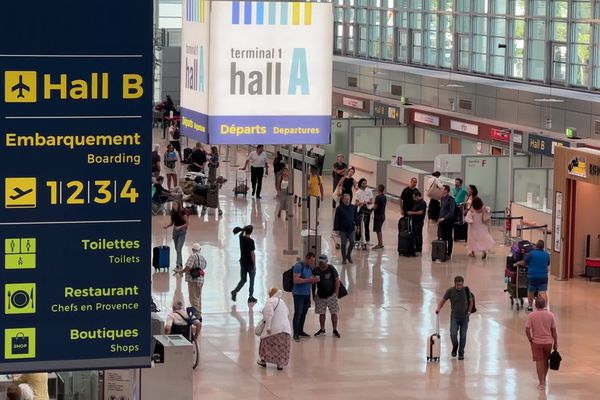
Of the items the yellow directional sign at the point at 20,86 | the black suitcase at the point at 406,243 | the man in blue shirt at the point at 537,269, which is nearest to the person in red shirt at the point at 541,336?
the man in blue shirt at the point at 537,269

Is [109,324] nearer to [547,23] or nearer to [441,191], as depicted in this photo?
[441,191]

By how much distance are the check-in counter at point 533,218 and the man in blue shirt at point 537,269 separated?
6.26 meters

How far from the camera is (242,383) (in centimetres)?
1884

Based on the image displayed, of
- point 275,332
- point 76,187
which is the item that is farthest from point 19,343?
point 275,332

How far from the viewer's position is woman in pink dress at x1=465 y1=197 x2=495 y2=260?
28.9 metres

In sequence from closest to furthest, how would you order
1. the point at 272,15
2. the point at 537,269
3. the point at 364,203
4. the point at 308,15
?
the point at 537,269, the point at 272,15, the point at 308,15, the point at 364,203

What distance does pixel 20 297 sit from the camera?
9203 mm

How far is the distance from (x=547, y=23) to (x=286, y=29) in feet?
58.3

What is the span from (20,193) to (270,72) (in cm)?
1520

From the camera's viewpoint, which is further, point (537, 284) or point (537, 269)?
point (537, 284)

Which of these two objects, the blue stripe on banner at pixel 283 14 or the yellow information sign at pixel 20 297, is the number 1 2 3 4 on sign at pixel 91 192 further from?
the blue stripe on banner at pixel 283 14

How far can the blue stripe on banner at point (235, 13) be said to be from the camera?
77.5ft

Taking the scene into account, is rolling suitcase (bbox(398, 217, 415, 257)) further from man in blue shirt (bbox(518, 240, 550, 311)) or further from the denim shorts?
the denim shorts

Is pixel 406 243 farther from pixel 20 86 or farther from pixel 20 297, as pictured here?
pixel 20 86
